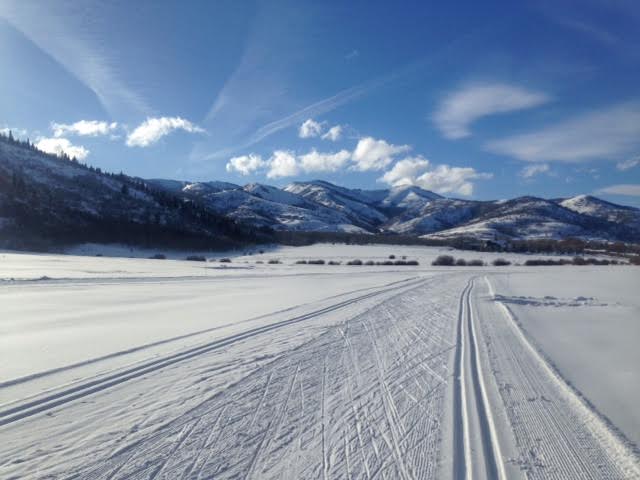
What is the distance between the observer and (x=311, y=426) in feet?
14.4

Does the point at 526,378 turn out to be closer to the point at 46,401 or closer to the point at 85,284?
the point at 46,401

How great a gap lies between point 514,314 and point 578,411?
803cm

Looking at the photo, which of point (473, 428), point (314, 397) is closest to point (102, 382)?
point (314, 397)

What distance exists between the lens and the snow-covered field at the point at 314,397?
3711 mm

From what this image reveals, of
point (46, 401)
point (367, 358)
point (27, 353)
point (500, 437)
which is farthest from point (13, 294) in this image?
point (500, 437)

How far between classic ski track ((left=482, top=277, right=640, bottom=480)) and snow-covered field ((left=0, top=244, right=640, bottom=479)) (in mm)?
22

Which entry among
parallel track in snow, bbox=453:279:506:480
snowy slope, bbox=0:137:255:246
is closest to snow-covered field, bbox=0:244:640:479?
parallel track in snow, bbox=453:279:506:480

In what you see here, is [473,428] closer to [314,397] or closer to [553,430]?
[553,430]

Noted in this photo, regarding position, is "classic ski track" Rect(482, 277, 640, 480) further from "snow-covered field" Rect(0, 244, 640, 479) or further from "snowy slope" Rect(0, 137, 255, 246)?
"snowy slope" Rect(0, 137, 255, 246)

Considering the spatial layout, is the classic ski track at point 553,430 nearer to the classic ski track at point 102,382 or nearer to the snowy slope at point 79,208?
the classic ski track at point 102,382

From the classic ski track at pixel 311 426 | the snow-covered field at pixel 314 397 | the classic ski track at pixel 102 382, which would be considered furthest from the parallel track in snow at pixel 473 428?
the classic ski track at pixel 102 382

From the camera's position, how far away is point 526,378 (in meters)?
6.20

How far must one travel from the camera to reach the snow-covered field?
3711 millimetres

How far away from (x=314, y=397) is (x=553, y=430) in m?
3.12
